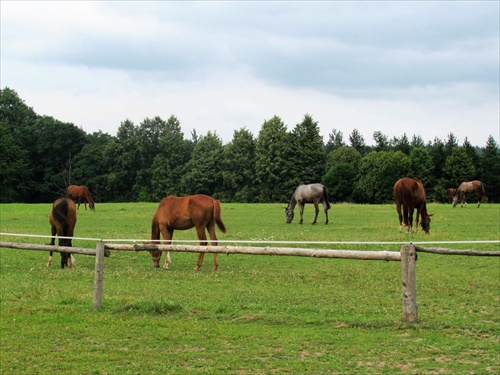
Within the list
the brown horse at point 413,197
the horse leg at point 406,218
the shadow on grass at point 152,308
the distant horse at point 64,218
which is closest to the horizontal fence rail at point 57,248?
the shadow on grass at point 152,308

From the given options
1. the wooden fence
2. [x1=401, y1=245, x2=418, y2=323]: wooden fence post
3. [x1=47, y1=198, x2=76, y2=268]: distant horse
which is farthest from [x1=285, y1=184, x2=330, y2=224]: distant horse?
[x1=401, y1=245, x2=418, y2=323]: wooden fence post

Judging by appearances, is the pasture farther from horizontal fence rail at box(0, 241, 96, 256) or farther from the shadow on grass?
horizontal fence rail at box(0, 241, 96, 256)

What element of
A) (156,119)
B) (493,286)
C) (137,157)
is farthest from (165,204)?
(156,119)

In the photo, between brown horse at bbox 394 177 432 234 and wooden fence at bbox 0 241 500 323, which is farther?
brown horse at bbox 394 177 432 234

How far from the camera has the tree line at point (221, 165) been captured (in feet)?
247

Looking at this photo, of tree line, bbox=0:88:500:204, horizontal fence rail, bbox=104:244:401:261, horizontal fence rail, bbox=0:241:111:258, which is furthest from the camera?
tree line, bbox=0:88:500:204

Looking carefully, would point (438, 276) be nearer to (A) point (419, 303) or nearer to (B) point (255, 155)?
(A) point (419, 303)

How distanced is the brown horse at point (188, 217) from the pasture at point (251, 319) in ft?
3.31

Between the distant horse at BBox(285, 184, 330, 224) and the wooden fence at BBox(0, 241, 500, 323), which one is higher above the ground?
the distant horse at BBox(285, 184, 330, 224)

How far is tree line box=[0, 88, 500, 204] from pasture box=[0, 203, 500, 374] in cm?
6276

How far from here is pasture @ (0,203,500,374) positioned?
6695mm

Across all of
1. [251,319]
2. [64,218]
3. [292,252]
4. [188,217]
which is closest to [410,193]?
[188,217]

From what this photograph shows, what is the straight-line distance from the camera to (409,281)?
817 cm

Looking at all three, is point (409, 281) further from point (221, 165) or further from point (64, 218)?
point (221, 165)
